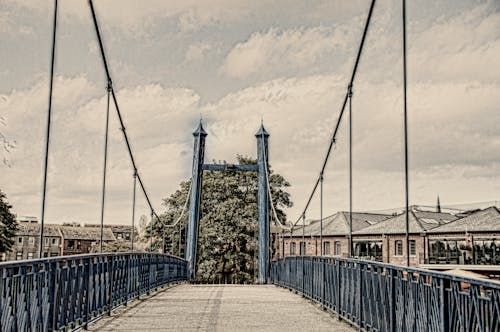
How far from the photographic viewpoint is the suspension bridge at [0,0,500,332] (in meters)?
5.27

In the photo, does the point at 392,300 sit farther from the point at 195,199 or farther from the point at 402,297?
the point at 195,199

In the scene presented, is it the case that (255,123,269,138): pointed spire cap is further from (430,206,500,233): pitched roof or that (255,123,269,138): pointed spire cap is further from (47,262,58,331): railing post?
(430,206,500,233): pitched roof

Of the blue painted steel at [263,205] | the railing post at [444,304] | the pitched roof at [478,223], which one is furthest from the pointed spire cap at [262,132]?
the railing post at [444,304]

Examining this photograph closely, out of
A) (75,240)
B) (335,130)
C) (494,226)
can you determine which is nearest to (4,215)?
(335,130)

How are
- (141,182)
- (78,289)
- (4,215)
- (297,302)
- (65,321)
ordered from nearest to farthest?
(65,321), (78,289), (297,302), (141,182), (4,215)

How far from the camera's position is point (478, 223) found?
147 ft

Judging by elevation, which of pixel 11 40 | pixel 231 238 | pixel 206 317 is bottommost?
pixel 206 317

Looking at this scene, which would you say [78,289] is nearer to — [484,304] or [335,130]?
[484,304]

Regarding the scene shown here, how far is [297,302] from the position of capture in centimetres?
1314

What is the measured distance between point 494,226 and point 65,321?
133ft

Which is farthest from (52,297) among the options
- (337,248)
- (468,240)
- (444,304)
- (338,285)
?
(337,248)

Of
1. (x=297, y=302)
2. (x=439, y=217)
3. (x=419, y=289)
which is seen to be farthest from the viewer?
(x=439, y=217)

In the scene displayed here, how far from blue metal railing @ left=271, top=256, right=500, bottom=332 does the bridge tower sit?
13720 millimetres

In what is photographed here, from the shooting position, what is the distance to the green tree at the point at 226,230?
37031 millimetres
